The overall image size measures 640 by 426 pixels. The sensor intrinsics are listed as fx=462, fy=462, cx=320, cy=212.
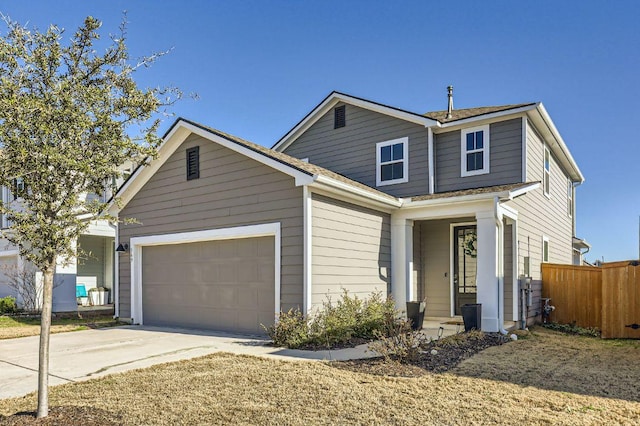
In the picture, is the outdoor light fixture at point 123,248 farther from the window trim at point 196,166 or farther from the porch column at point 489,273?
the porch column at point 489,273

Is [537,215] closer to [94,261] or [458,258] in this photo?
[458,258]

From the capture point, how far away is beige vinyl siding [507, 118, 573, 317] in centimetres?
1159

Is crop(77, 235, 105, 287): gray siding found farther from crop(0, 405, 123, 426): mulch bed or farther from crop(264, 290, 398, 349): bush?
crop(0, 405, 123, 426): mulch bed

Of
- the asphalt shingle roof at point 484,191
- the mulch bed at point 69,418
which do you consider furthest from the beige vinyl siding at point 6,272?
the asphalt shingle roof at point 484,191

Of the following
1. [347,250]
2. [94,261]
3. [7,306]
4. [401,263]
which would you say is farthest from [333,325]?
[94,261]

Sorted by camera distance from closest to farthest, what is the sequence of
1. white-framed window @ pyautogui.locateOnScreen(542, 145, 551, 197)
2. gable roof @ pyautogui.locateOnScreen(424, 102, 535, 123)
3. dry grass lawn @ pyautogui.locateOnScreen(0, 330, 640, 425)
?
dry grass lawn @ pyautogui.locateOnScreen(0, 330, 640, 425) → gable roof @ pyautogui.locateOnScreen(424, 102, 535, 123) → white-framed window @ pyautogui.locateOnScreen(542, 145, 551, 197)

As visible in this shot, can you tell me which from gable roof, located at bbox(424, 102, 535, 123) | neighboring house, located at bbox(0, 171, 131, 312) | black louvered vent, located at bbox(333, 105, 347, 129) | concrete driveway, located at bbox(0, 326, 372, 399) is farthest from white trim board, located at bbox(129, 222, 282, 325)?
gable roof, located at bbox(424, 102, 535, 123)

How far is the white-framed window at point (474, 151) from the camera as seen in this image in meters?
11.8

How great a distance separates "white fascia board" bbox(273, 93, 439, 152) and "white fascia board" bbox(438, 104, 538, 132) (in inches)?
14.7

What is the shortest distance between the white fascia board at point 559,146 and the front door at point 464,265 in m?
3.27

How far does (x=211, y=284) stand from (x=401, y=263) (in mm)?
4523

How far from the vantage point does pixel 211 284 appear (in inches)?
420

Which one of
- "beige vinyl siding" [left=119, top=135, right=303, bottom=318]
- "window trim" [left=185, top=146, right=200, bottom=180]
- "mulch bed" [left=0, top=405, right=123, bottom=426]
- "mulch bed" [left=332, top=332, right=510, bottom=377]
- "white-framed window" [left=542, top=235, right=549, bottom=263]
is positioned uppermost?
"window trim" [left=185, top=146, right=200, bottom=180]

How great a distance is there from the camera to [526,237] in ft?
39.0
